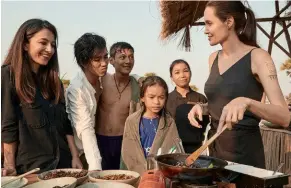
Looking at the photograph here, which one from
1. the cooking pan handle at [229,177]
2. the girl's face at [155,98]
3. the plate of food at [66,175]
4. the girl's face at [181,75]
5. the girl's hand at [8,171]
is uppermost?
the girl's face at [181,75]

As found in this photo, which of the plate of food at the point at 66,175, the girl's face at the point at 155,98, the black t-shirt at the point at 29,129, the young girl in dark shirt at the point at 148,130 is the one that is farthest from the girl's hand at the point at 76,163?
the girl's face at the point at 155,98

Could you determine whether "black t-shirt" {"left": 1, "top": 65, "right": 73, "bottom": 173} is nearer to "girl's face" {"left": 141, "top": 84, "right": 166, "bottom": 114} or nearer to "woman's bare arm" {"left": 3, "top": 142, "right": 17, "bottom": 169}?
"woman's bare arm" {"left": 3, "top": 142, "right": 17, "bottom": 169}

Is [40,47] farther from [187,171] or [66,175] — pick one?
[187,171]

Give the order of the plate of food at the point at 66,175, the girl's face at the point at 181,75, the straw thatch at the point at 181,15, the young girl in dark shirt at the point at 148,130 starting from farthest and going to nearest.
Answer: the straw thatch at the point at 181,15 < the girl's face at the point at 181,75 < the young girl in dark shirt at the point at 148,130 < the plate of food at the point at 66,175

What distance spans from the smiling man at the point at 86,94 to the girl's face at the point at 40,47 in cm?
40

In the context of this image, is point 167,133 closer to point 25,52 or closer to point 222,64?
point 222,64

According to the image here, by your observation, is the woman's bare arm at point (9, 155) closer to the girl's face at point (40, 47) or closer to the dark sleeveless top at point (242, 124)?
the girl's face at point (40, 47)

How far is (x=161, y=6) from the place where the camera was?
3.79 m

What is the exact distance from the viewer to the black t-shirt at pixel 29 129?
186 centimetres

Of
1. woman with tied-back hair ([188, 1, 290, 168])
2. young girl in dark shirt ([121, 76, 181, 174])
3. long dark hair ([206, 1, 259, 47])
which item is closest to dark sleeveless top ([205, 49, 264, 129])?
woman with tied-back hair ([188, 1, 290, 168])

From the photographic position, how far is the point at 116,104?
2.90 meters

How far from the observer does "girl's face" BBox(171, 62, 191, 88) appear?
3.25 m

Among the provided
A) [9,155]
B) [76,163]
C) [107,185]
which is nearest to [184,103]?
[76,163]

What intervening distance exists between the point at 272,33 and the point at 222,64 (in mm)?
2540
